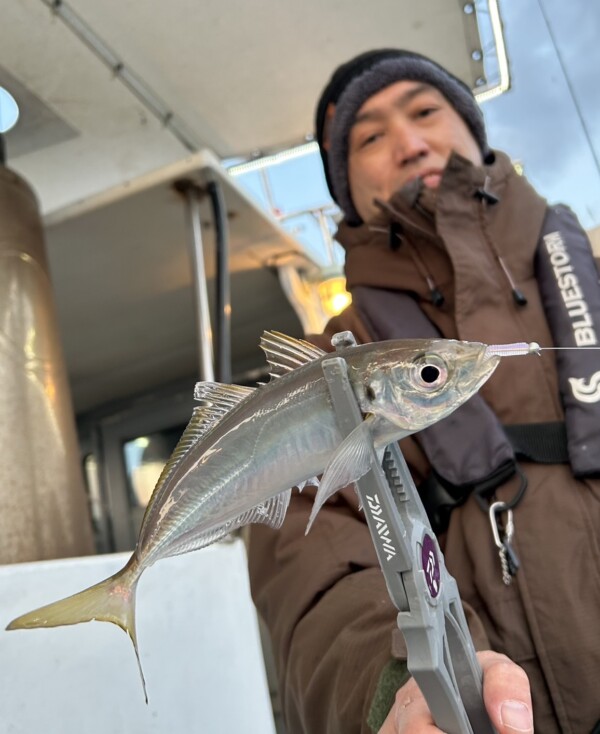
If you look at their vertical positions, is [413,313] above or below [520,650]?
above

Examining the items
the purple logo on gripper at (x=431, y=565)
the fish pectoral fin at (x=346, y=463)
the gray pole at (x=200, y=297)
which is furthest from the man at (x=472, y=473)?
the gray pole at (x=200, y=297)

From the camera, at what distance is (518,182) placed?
1.23 meters

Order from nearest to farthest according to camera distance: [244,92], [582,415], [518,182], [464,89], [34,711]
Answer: [34,711], [582,415], [518,182], [464,89], [244,92]

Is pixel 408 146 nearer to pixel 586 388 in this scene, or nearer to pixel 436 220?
pixel 436 220

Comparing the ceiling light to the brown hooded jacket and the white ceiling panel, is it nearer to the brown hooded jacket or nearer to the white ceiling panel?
the white ceiling panel

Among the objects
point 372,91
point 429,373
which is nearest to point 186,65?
point 372,91

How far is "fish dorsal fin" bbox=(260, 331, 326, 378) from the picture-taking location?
0.47m

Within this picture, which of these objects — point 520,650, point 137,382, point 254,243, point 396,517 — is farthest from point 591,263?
point 137,382

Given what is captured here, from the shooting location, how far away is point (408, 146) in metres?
1.30

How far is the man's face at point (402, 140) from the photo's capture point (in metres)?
1.30

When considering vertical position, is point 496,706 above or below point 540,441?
below

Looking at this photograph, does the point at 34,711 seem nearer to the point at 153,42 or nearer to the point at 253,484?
the point at 253,484

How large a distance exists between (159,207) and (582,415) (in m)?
1.36

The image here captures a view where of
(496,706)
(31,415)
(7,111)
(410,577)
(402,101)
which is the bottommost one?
(496,706)
